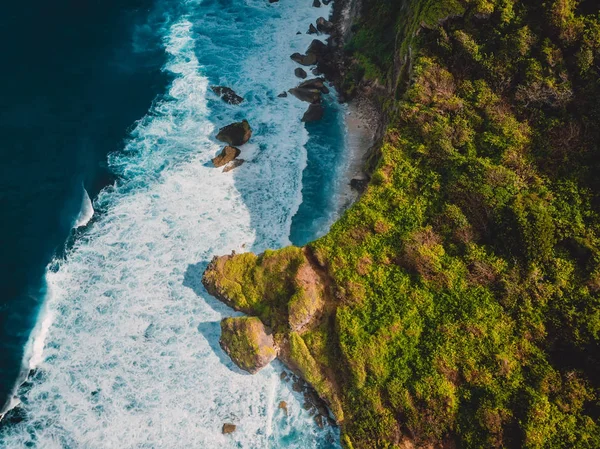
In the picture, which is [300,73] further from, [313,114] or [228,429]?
[228,429]

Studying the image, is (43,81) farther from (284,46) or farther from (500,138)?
(500,138)

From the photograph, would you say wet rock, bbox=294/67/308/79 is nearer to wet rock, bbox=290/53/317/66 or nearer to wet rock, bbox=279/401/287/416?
wet rock, bbox=290/53/317/66

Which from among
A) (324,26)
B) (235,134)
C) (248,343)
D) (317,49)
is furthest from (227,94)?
(248,343)

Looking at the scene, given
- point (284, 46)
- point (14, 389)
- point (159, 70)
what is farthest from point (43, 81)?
point (14, 389)

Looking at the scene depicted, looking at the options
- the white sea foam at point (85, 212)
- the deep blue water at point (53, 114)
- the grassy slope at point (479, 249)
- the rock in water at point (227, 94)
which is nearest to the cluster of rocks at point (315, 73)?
the rock in water at point (227, 94)

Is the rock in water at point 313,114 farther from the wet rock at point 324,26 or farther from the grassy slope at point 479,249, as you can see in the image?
the wet rock at point 324,26

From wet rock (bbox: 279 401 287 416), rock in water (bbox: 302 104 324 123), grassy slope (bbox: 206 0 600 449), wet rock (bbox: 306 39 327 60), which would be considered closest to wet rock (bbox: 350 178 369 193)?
grassy slope (bbox: 206 0 600 449)
